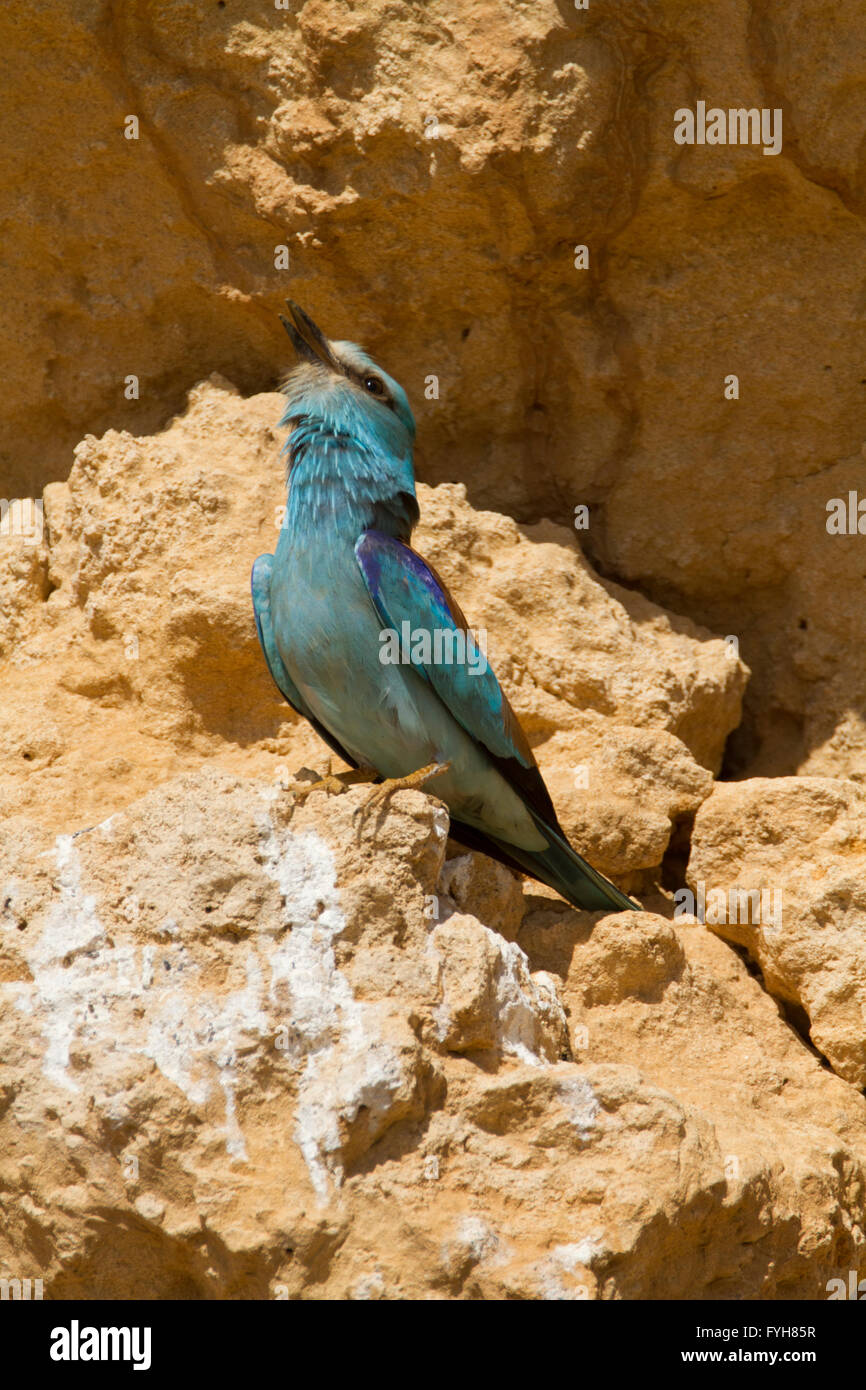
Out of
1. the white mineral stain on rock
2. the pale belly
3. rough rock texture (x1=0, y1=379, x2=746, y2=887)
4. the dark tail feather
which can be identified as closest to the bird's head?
rough rock texture (x1=0, y1=379, x2=746, y2=887)

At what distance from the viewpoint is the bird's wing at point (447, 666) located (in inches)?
169

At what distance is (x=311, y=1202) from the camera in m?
3.17

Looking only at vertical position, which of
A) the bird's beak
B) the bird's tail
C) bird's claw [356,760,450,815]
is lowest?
the bird's tail

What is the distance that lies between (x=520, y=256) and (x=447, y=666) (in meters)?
2.08

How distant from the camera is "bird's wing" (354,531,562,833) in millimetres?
4285

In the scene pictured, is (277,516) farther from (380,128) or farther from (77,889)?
(77,889)

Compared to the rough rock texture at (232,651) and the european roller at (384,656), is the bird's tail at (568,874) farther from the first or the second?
the rough rock texture at (232,651)

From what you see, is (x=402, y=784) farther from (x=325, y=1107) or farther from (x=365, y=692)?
(x=325, y=1107)

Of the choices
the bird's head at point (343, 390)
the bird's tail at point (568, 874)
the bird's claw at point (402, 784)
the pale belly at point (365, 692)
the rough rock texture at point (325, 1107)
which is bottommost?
the rough rock texture at point (325, 1107)

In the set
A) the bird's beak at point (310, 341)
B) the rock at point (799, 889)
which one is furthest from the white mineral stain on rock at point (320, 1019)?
the bird's beak at point (310, 341)

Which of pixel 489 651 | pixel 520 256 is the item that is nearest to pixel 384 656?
pixel 489 651

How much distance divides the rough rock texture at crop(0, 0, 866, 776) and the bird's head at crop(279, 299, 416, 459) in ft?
2.64

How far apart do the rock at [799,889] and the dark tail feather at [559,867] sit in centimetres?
35

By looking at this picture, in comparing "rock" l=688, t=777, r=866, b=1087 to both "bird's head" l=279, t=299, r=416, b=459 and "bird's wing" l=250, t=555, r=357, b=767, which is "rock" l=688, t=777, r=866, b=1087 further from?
"bird's head" l=279, t=299, r=416, b=459
